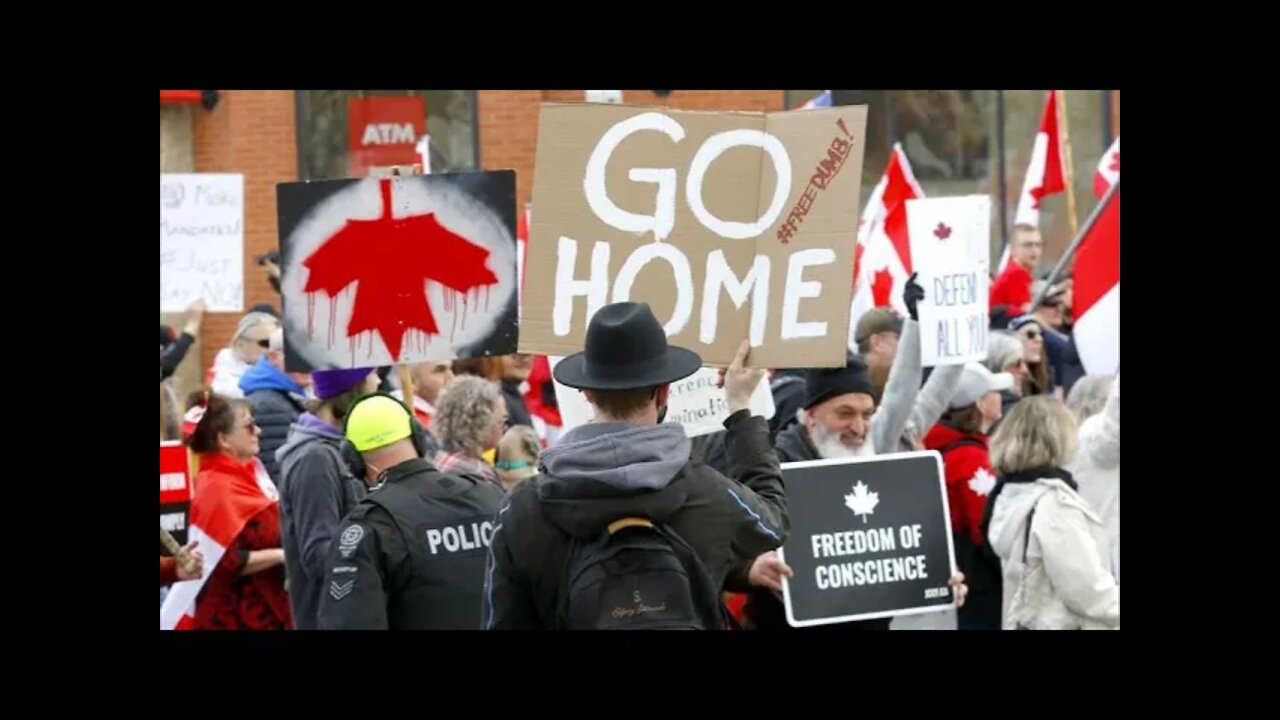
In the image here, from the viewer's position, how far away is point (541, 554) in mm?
4477

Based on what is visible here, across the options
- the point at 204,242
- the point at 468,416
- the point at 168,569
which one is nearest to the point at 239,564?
the point at 168,569

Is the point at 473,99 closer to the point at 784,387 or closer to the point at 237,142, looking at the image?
the point at 237,142

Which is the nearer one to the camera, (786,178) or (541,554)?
(541,554)

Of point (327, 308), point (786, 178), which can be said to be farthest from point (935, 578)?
point (327, 308)

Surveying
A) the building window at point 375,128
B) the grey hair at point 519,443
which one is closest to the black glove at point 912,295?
the grey hair at point 519,443

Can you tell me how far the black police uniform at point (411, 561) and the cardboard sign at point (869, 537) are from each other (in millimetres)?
1125

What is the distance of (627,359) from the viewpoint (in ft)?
15.3

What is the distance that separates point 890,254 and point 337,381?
410 centimetres

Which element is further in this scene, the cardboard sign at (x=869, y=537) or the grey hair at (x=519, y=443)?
the grey hair at (x=519, y=443)

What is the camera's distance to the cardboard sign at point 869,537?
6.68 m

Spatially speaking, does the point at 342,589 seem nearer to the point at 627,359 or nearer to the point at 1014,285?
the point at 627,359

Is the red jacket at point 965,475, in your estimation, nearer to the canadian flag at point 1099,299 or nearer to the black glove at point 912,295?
the black glove at point 912,295

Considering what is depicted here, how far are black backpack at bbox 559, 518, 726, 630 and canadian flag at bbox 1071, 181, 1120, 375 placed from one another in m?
5.79
